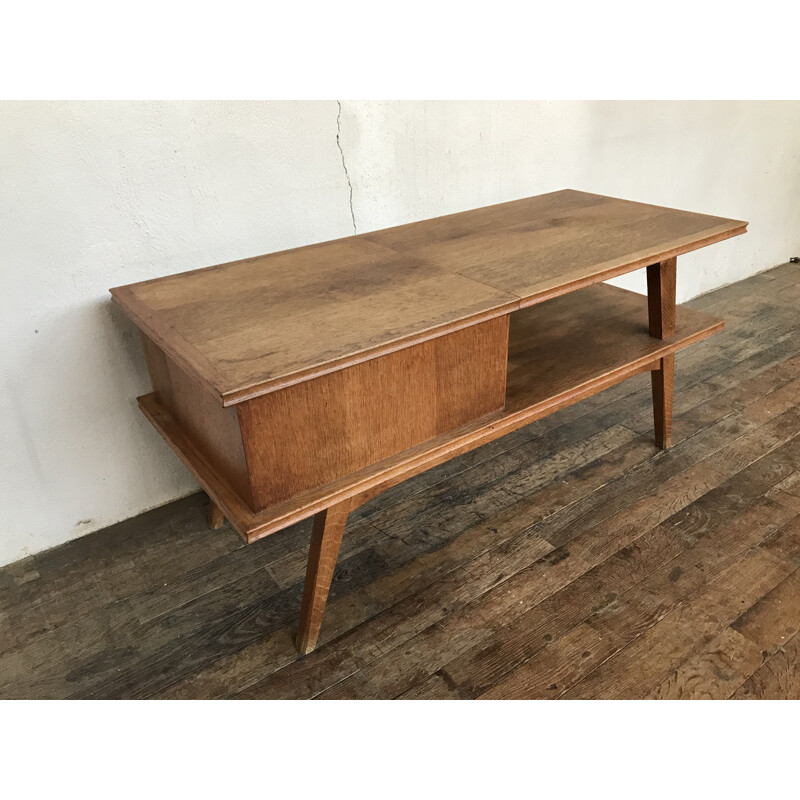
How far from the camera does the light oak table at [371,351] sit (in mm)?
1177

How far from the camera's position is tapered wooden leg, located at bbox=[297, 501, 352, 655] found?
1.32 metres

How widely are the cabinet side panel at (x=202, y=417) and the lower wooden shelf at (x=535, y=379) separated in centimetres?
2

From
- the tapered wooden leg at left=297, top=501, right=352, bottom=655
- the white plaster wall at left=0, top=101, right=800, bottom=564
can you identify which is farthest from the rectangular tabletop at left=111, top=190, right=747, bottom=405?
the tapered wooden leg at left=297, top=501, right=352, bottom=655

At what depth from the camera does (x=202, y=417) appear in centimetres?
134

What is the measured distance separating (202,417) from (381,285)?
0.43 metres

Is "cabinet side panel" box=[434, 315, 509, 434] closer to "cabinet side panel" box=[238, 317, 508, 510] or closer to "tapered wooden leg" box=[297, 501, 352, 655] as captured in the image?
"cabinet side panel" box=[238, 317, 508, 510]

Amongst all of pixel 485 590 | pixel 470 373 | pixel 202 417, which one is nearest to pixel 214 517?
pixel 202 417

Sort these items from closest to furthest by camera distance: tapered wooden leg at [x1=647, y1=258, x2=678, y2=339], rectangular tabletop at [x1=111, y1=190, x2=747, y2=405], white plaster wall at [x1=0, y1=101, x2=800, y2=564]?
rectangular tabletop at [x1=111, y1=190, x2=747, y2=405] < white plaster wall at [x1=0, y1=101, x2=800, y2=564] < tapered wooden leg at [x1=647, y1=258, x2=678, y2=339]

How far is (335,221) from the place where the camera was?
189 cm

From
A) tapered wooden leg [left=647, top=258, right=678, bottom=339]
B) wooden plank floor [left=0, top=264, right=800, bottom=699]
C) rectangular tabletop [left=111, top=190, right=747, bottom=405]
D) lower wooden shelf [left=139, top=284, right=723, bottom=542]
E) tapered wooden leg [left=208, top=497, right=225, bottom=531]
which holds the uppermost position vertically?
rectangular tabletop [left=111, top=190, right=747, bottom=405]

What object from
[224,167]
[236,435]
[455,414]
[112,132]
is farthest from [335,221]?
[236,435]
